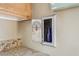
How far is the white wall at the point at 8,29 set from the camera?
4.93 ft

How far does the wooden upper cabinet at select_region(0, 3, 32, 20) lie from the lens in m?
1.07

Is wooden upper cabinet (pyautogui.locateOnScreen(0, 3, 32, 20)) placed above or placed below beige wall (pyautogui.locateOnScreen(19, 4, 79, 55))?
above

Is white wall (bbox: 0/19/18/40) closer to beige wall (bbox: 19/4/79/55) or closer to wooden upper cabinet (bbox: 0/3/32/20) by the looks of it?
wooden upper cabinet (bbox: 0/3/32/20)

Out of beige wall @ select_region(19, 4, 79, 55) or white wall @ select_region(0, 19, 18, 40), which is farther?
white wall @ select_region(0, 19, 18, 40)

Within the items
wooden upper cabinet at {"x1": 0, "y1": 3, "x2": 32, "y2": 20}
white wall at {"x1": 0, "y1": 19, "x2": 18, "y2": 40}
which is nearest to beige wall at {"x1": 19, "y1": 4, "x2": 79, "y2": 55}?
wooden upper cabinet at {"x1": 0, "y1": 3, "x2": 32, "y2": 20}

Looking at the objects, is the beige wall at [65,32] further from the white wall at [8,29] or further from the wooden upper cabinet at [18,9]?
the white wall at [8,29]

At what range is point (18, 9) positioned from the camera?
1.24m

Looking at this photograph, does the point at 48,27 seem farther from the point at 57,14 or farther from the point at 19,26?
the point at 19,26

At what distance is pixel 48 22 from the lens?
4.40 ft

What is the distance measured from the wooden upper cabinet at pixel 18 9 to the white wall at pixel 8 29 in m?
0.34

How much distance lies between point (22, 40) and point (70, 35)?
0.92 meters

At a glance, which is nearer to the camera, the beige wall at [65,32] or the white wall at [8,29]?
the beige wall at [65,32]

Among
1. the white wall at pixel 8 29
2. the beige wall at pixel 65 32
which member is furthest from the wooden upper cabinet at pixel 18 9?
the white wall at pixel 8 29

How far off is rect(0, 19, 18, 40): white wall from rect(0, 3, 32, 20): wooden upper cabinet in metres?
0.34
